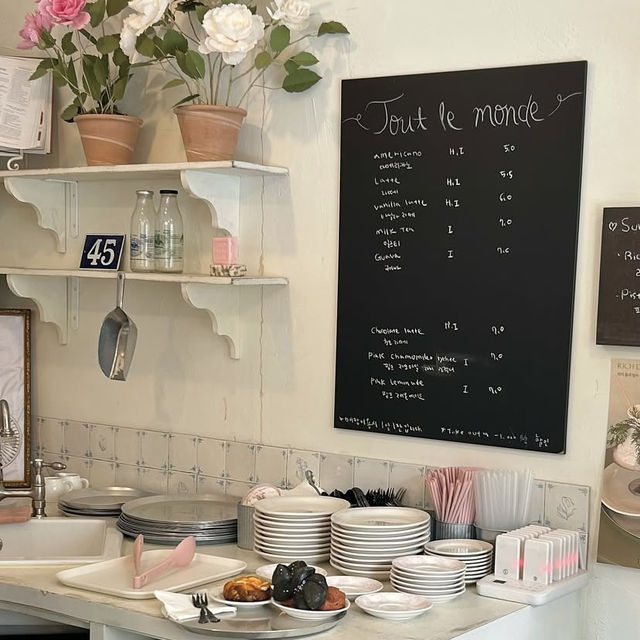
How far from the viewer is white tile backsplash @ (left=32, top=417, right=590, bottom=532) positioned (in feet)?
8.26

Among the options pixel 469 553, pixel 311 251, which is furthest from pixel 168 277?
pixel 469 553

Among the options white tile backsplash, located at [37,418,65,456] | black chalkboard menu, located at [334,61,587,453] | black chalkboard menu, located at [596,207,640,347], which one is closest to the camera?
black chalkboard menu, located at [596,207,640,347]

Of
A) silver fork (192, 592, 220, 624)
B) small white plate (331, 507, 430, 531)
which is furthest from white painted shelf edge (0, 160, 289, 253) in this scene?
silver fork (192, 592, 220, 624)

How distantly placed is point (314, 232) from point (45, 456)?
4.03 feet

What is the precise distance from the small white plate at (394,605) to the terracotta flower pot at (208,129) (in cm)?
121

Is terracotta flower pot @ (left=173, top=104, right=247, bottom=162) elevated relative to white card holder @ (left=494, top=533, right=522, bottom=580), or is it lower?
elevated

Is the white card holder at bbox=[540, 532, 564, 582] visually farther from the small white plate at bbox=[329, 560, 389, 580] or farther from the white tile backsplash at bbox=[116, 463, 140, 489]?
the white tile backsplash at bbox=[116, 463, 140, 489]

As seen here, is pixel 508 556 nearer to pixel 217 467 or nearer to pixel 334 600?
pixel 334 600

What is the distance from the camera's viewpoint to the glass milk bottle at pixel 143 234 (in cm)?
298

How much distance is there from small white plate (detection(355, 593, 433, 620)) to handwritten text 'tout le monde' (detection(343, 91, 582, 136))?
1095mm

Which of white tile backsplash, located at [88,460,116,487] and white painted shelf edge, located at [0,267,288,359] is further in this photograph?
white tile backsplash, located at [88,460,116,487]

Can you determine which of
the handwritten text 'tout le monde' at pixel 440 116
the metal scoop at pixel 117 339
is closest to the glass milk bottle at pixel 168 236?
the metal scoop at pixel 117 339

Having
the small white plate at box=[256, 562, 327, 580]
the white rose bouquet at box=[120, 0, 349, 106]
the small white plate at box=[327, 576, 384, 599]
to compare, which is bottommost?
the small white plate at box=[256, 562, 327, 580]

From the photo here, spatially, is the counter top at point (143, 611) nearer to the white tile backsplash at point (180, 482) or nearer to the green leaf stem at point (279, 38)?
the white tile backsplash at point (180, 482)
